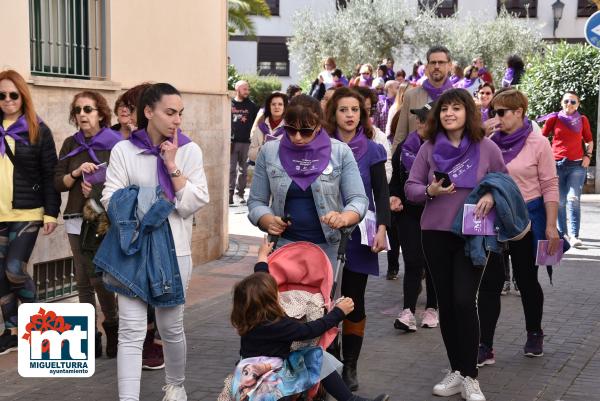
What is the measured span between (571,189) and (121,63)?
21.4ft

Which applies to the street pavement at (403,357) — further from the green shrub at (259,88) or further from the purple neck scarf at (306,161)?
the green shrub at (259,88)

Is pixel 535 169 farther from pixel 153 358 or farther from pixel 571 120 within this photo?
pixel 571 120

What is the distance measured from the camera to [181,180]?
19.1 ft

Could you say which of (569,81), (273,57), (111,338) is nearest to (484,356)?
(111,338)

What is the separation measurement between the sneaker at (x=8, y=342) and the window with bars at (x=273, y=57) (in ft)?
144

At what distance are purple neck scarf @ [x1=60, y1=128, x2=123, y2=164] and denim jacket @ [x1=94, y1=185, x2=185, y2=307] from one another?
171 centimetres

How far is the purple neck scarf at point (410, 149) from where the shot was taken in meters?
8.54

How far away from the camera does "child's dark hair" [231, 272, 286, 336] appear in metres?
5.18

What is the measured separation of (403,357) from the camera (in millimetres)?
7746

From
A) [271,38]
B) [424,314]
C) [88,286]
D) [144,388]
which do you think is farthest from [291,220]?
[271,38]

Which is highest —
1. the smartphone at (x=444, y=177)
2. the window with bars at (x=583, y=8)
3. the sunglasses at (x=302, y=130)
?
the window with bars at (x=583, y=8)

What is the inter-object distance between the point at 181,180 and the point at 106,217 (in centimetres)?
61

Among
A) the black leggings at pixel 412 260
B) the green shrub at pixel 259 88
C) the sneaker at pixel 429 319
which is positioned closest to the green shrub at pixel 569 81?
the black leggings at pixel 412 260

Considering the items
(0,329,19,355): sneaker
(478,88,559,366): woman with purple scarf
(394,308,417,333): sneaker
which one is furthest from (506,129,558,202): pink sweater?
(0,329,19,355): sneaker
